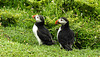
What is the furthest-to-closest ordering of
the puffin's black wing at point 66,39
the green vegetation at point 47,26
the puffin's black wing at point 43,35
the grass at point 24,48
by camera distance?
the puffin's black wing at point 43,35 < the puffin's black wing at point 66,39 < the green vegetation at point 47,26 < the grass at point 24,48

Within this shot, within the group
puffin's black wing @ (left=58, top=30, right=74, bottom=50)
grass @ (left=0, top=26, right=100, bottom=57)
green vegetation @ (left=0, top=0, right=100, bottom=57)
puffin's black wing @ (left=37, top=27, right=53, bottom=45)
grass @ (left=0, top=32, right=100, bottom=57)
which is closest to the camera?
grass @ (left=0, top=32, right=100, bottom=57)

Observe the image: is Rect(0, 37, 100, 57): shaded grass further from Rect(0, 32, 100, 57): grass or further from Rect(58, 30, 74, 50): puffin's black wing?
Rect(58, 30, 74, 50): puffin's black wing

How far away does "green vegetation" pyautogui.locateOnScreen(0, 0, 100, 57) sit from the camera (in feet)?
21.9

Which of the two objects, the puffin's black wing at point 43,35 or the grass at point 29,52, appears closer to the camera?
the grass at point 29,52

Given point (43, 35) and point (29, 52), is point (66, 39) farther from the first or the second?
point (29, 52)

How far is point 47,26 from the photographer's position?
939cm

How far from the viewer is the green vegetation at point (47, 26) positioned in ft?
21.9

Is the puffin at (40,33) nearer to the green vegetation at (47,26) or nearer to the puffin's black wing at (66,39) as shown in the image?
the green vegetation at (47,26)

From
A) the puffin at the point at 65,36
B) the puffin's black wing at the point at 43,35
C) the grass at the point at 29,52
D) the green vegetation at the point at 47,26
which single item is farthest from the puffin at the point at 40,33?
the grass at the point at 29,52

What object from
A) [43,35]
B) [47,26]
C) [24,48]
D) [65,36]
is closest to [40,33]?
[43,35]

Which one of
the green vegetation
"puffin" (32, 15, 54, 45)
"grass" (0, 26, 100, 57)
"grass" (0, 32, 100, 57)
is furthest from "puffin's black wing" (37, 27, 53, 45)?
"grass" (0, 32, 100, 57)

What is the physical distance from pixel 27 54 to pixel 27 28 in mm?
3286

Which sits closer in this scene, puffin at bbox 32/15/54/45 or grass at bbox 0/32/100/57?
grass at bbox 0/32/100/57

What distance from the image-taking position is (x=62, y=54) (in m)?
6.72
